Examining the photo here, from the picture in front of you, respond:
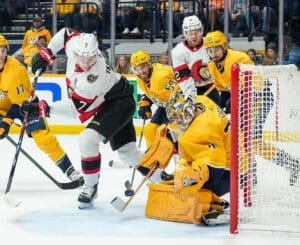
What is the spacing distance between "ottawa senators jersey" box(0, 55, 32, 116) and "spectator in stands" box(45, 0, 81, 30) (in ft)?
12.1

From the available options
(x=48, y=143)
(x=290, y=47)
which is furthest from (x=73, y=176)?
(x=290, y=47)

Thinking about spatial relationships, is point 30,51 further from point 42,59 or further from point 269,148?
point 269,148

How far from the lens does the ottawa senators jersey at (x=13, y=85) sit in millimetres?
4984

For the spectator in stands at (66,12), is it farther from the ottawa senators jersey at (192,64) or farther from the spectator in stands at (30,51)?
the ottawa senators jersey at (192,64)

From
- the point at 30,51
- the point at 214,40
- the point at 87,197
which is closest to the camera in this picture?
the point at 87,197

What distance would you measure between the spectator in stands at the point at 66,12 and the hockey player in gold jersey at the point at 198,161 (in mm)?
4967

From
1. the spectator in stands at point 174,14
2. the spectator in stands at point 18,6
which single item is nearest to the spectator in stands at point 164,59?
the spectator in stands at point 174,14

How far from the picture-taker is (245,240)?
3607 mm

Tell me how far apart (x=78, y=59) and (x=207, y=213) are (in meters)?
1.03

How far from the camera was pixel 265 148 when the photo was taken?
4.05 metres

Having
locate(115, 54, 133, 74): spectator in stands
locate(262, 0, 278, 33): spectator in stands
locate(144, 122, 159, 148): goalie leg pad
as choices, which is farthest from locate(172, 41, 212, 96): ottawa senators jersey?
locate(262, 0, 278, 33): spectator in stands

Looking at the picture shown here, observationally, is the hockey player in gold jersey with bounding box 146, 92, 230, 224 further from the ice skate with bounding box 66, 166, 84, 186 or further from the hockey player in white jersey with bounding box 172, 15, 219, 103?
the hockey player in white jersey with bounding box 172, 15, 219, 103

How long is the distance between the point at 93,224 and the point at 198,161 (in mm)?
609

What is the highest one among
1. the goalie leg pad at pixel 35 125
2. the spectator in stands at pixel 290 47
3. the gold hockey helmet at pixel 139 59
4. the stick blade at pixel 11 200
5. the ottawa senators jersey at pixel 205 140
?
the gold hockey helmet at pixel 139 59
